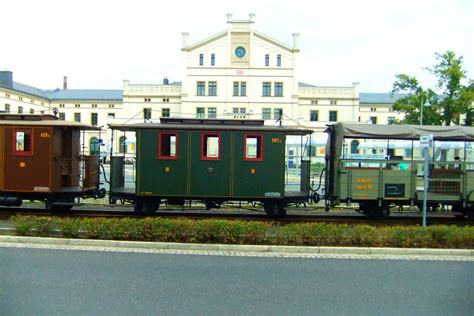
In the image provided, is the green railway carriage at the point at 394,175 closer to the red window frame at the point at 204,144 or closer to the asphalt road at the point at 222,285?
the red window frame at the point at 204,144

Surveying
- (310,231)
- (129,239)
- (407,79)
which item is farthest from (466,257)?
(407,79)

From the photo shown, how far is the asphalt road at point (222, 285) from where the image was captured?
6102 mm

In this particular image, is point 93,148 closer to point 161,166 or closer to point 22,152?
point 22,152

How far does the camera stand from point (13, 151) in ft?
45.8

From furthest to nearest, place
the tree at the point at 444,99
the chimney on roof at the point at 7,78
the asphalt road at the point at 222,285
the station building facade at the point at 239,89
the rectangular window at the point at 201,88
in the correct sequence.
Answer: the chimney on roof at the point at 7,78, the rectangular window at the point at 201,88, the station building facade at the point at 239,89, the tree at the point at 444,99, the asphalt road at the point at 222,285

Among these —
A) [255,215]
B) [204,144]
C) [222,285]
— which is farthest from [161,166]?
[222,285]

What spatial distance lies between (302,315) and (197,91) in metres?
62.8

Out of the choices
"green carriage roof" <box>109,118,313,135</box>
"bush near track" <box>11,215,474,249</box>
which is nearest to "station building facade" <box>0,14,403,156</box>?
"green carriage roof" <box>109,118,313,135</box>

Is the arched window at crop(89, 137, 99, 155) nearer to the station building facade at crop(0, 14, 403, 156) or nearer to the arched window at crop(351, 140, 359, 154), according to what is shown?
the arched window at crop(351, 140, 359, 154)

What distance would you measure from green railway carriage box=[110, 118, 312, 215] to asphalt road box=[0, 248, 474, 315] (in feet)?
15.9

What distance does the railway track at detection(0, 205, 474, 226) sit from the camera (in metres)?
14.0

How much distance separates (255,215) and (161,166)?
3.78 metres

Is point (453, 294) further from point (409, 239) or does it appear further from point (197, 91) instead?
point (197, 91)

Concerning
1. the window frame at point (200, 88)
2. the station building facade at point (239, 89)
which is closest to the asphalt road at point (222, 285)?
the station building facade at point (239, 89)
